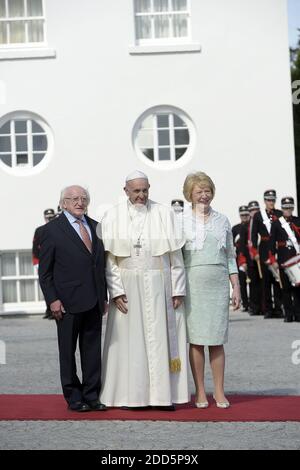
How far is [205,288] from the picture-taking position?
9.25 meters

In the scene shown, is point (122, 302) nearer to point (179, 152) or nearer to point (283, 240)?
point (283, 240)

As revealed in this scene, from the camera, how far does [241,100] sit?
66.5 ft

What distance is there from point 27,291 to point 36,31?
15.8 ft

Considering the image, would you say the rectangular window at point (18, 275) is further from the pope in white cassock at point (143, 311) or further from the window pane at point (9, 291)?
the pope in white cassock at point (143, 311)

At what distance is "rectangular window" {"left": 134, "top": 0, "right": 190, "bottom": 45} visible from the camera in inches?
805

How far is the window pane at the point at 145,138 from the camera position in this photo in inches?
811

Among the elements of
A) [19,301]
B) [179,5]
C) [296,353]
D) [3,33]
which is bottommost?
[296,353]

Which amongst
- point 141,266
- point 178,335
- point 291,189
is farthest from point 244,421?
point 291,189

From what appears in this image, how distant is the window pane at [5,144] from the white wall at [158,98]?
54cm

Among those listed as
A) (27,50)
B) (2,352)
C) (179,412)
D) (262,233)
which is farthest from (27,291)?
(179,412)

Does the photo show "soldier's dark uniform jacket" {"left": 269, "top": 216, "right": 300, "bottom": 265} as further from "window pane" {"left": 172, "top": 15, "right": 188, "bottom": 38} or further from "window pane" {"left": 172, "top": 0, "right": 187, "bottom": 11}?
"window pane" {"left": 172, "top": 0, "right": 187, "bottom": 11}

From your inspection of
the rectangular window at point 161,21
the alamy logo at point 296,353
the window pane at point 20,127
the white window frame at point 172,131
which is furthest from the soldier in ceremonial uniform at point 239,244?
the alamy logo at point 296,353

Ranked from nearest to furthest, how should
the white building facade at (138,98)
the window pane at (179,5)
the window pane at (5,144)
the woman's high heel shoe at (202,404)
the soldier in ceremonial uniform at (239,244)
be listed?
1. the woman's high heel shoe at (202,404)
2. the soldier in ceremonial uniform at (239,244)
3. the white building facade at (138,98)
4. the window pane at (179,5)
5. the window pane at (5,144)
